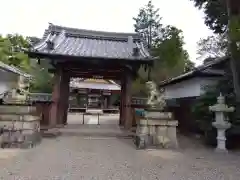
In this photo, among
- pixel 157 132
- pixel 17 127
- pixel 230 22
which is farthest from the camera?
pixel 157 132

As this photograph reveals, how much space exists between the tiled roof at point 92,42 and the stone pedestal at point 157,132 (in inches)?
144

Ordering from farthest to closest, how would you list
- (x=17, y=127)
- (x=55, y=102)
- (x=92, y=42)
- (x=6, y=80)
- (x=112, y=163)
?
(x=6, y=80), (x=92, y=42), (x=55, y=102), (x=17, y=127), (x=112, y=163)

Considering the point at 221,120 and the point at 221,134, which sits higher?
the point at 221,120

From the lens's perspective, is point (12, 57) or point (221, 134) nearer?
point (221, 134)

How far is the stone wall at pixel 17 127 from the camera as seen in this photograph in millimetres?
7559

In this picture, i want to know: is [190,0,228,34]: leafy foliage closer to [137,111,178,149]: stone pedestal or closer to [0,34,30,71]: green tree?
[137,111,178,149]: stone pedestal

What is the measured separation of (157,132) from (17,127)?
4888 millimetres

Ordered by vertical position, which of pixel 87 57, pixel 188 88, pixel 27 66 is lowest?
pixel 188 88

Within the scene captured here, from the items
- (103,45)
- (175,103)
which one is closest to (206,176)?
(175,103)

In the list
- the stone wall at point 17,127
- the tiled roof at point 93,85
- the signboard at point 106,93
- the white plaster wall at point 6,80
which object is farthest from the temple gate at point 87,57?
the signboard at point 106,93

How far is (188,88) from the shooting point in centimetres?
1239

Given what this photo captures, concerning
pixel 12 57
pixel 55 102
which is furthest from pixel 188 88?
pixel 12 57

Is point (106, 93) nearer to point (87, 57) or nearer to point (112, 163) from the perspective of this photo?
point (87, 57)

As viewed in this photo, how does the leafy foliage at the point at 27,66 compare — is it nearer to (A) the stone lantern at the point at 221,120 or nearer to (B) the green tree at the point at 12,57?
(B) the green tree at the point at 12,57
